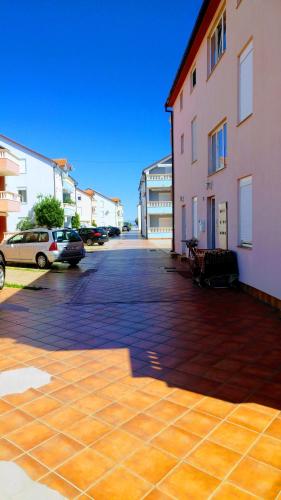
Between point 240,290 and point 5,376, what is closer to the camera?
point 5,376

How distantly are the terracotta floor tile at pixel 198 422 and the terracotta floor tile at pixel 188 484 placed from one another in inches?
19.6

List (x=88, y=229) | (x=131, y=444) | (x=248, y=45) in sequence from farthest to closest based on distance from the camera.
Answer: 1. (x=88, y=229)
2. (x=248, y=45)
3. (x=131, y=444)

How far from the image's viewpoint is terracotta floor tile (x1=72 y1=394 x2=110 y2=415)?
11.7 feet

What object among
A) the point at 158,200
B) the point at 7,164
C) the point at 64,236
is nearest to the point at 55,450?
the point at 64,236

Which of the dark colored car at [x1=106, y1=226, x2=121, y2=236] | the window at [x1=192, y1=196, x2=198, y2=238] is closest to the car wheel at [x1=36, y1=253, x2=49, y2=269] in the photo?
the window at [x1=192, y1=196, x2=198, y2=238]

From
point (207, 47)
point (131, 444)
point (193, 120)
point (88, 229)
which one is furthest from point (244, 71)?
point (88, 229)

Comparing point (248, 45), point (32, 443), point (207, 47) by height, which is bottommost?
point (32, 443)

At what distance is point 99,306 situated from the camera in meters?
8.01

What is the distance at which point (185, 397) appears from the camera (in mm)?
3777

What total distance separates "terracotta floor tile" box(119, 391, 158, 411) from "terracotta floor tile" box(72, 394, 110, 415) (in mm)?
182

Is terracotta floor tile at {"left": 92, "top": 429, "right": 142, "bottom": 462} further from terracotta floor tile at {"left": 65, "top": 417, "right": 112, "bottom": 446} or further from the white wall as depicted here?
the white wall

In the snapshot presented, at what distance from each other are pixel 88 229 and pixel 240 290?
82.0 feet

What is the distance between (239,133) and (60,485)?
8463 millimetres

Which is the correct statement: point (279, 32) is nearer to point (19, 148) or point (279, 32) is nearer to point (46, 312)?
point (46, 312)
